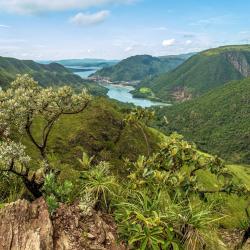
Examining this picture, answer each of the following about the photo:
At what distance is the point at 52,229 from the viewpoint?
1307 centimetres

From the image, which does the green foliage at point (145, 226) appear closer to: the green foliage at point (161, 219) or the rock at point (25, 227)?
the green foliage at point (161, 219)

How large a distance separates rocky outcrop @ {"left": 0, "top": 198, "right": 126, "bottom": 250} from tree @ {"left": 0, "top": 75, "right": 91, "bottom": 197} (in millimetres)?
1487

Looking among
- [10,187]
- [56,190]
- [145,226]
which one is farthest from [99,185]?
[10,187]

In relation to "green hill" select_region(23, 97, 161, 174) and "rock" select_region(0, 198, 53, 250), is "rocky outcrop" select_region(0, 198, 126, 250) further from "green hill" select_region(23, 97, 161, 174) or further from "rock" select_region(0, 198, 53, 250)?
"green hill" select_region(23, 97, 161, 174)

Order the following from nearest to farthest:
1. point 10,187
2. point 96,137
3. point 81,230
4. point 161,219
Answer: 1. point 161,219
2. point 81,230
3. point 10,187
4. point 96,137

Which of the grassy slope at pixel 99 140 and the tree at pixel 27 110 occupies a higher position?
the tree at pixel 27 110

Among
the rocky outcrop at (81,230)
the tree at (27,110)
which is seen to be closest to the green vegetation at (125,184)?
the tree at (27,110)

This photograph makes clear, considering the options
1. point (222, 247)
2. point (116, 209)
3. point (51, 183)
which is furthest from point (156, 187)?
point (51, 183)

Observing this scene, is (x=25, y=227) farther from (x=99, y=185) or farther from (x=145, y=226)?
(x=145, y=226)

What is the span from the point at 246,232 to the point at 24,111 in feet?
46.2

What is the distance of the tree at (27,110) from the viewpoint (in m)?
14.5

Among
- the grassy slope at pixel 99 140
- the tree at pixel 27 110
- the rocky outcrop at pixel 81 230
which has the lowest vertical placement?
the grassy slope at pixel 99 140

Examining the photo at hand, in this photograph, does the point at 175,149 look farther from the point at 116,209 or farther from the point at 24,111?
the point at 24,111

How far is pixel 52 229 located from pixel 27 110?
21.9 feet
